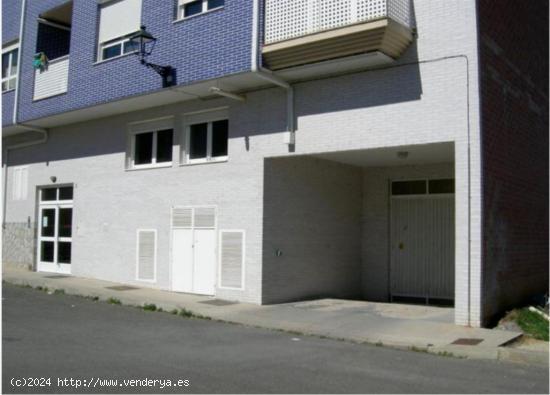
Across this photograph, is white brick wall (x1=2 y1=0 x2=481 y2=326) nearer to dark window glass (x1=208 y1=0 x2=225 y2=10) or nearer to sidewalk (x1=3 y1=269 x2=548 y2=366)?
sidewalk (x1=3 y1=269 x2=548 y2=366)

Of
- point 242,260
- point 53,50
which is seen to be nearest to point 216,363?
point 242,260

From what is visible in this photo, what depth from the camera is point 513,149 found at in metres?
12.8

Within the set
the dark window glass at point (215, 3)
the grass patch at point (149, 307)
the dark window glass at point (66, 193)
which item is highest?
the dark window glass at point (215, 3)

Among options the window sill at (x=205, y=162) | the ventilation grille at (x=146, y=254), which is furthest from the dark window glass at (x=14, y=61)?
the window sill at (x=205, y=162)

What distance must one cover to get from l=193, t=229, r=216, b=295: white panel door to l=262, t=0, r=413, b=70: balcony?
4255 mm

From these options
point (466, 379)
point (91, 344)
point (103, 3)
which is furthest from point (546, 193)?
point (103, 3)

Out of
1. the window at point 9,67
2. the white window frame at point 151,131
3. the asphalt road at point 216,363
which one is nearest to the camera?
the asphalt road at point 216,363

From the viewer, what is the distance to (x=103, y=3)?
55.6ft

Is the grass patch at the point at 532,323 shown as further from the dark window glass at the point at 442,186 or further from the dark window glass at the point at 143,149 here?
the dark window glass at the point at 143,149

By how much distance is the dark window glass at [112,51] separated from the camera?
16656 millimetres

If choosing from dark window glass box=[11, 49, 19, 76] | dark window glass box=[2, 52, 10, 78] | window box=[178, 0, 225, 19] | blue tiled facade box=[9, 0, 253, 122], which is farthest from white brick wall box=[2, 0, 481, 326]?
dark window glass box=[2, 52, 10, 78]

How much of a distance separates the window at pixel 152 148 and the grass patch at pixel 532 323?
8663mm

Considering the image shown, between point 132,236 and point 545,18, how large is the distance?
11569mm

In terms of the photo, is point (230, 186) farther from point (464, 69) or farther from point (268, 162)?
point (464, 69)
